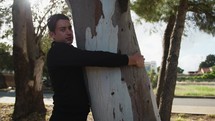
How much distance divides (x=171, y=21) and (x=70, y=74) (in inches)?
409

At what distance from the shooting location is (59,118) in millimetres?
3127

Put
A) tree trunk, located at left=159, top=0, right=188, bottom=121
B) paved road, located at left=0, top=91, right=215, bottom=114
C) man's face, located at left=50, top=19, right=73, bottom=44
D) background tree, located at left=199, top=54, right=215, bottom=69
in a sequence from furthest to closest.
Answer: background tree, located at left=199, top=54, right=215, bottom=69 < paved road, located at left=0, top=91, right=215, bottom=114 < tree trunk, located at left=159, top=0, right=188, bottom=121 < man's face, located at left=50, top=19, right=73, bottom=44

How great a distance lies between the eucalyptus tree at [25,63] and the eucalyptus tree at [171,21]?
3729mm

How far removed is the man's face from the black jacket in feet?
0.20

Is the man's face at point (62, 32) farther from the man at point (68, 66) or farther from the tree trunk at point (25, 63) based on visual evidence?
the tree trunk at point (25, 63)

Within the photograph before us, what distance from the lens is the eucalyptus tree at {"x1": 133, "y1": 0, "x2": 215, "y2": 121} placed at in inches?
406

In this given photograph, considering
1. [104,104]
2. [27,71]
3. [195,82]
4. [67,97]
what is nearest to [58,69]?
[67,97]

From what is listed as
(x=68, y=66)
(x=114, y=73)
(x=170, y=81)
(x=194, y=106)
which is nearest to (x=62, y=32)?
(x=68, y=66)

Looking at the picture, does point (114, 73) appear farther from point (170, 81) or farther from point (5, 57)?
point (5, 57)

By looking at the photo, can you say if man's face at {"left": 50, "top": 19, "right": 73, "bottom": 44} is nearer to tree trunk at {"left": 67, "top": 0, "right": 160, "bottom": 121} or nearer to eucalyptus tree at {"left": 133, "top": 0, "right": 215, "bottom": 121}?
tree trunk at {"left": 67, "top": 0, "right": 160, "bottom": 121}

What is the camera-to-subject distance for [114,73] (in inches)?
120

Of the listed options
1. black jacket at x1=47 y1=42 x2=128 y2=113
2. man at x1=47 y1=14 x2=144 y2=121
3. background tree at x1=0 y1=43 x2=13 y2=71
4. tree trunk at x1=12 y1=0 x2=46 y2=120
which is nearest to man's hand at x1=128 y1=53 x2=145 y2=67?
man at x1=47 y1=14 x2=144 y2=121

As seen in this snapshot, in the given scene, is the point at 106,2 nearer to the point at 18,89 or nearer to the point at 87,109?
the point at 87,109

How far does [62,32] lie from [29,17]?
1063 centimetres
